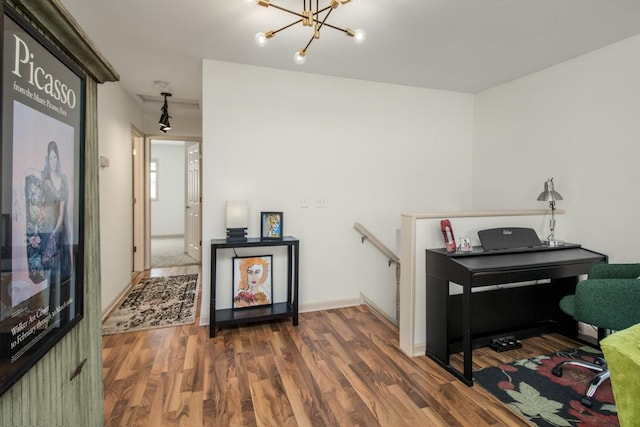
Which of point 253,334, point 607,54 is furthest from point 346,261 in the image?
point 607,54

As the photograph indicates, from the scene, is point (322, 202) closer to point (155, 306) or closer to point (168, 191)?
point (155, 306)

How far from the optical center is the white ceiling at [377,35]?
2232 mm

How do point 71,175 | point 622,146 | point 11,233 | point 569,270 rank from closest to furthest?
point 11,233 → point 71,175 → point 569,270 → point 622,146

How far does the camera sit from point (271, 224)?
324cm

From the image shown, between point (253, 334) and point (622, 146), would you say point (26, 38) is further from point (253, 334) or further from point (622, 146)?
point (622, 146)

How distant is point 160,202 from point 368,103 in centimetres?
721

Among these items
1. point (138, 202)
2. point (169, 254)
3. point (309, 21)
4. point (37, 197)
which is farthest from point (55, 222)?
point (169, 254)

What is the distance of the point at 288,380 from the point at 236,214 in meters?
1.48

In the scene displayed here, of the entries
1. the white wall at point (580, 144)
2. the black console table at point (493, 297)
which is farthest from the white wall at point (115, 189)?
the white wall at point (580, 144)

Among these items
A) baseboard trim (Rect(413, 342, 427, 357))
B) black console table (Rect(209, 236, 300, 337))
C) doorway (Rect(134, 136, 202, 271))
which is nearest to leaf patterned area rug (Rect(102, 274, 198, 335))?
black console table (Rect(209, 236, 300, 337))

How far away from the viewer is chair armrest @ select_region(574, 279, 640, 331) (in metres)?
1.93

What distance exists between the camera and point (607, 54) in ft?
9.13

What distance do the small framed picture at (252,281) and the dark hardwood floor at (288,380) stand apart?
0.25 metres

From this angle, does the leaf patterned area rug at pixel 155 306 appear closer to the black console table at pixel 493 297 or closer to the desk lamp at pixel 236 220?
the desk lamp at pixel 236 220
